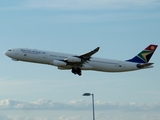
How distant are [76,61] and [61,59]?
3.54m

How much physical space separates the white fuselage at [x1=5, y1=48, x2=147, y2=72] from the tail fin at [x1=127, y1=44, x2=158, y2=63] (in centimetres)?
448

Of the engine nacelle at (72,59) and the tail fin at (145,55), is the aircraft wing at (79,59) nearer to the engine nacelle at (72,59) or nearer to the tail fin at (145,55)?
the engine nacelle at (72,59)

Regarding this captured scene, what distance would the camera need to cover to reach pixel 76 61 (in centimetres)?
14800

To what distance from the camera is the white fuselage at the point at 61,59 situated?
145 meters

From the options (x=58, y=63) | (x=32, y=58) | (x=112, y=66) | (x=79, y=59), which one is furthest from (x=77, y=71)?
(x=32, y=58)

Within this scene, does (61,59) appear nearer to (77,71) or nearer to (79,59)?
(79,59)

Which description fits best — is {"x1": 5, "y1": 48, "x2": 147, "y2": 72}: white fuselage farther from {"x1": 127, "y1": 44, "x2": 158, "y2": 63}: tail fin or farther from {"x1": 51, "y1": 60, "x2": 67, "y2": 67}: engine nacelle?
{"x1": 127, "y1": 44, "x2": 158, "y2": 63}: tail fin

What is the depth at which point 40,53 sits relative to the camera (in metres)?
145

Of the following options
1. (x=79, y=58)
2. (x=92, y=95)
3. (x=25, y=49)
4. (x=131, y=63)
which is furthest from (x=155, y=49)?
(x=92, y=95)

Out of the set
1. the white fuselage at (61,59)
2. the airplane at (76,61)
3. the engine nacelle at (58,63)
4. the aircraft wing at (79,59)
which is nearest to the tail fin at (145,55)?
the airplane at (76,61)

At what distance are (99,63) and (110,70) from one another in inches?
157

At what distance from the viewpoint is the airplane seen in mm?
145188

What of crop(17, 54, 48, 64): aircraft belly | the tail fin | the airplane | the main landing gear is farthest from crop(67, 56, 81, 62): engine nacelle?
the tail fin

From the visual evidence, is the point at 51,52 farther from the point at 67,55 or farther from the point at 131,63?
the point at 131,63
